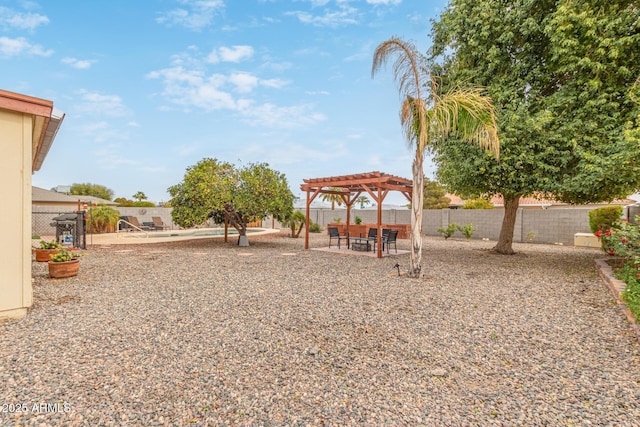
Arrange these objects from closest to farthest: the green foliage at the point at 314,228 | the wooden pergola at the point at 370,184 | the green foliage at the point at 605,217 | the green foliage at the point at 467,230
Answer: the wooden pergola at the point at 370,184, the green foliage at the point at 605,217, the green foliage at the point at 467,230, the green foliage at the point at 314,228

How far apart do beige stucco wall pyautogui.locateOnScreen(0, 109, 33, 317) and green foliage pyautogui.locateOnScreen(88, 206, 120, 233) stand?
15.2m

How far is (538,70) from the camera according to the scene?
8.19 meters

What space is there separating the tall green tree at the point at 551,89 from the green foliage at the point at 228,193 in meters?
6.05

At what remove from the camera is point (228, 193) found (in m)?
11.4

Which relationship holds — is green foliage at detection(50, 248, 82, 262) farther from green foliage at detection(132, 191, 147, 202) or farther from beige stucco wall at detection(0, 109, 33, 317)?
green foliage at detection(132, 191, 147, 202)

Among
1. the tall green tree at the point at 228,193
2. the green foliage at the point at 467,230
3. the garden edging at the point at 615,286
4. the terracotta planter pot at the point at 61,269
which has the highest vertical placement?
the tall green tree at the point at 228,193

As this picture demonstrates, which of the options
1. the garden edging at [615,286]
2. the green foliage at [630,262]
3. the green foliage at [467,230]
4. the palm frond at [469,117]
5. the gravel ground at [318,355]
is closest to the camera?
the gravel ground at [318,355]

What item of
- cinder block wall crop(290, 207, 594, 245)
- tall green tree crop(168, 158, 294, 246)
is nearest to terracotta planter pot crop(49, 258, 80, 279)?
tall green tree crop(168, 158, 294, 246)

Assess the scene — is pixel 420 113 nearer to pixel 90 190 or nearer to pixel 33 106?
pixel 33 106

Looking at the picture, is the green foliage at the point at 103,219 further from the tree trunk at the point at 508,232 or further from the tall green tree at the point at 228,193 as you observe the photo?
the tree trunk at the point at 508,232

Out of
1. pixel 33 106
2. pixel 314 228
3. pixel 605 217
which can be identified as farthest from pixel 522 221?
pixel 33 106

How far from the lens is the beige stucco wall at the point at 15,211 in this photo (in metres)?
3.89

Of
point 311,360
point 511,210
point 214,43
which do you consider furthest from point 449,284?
point 214,43

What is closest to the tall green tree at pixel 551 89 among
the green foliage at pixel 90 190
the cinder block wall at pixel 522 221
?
the cinder block wall at pixel 522 221
